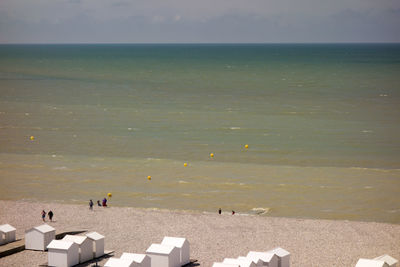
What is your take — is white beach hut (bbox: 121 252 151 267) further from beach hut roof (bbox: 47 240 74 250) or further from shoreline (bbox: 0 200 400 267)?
beach hut roof (bbox: 47 240 74 250)

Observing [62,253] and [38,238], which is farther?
[38,238]

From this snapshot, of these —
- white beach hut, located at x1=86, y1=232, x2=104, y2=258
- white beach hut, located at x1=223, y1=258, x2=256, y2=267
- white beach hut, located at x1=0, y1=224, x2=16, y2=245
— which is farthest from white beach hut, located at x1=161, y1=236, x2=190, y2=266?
white beach hut, located at x1=0, y1=224, x2=16, y2=245

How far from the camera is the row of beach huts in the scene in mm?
26266

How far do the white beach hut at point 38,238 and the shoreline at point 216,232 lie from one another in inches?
14.8

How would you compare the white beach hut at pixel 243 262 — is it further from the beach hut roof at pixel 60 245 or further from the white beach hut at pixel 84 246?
the beach hut roof at pixel 60 245

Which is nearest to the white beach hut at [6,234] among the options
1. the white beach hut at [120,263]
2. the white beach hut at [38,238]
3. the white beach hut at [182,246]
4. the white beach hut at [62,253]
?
the white beach hut at [38,238]

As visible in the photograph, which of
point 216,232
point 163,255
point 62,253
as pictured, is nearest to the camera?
point 163,255

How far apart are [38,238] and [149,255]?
20.5ft

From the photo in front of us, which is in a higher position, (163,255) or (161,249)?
(161,249)

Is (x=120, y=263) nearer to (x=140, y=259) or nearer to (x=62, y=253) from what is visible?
(x=140, y=259)

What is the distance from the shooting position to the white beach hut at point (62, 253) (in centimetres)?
2791

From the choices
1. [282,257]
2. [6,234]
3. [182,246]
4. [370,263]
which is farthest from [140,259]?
[370,263]

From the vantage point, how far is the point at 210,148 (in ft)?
196

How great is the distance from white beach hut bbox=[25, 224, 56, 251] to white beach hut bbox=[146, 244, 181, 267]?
5.76 m
